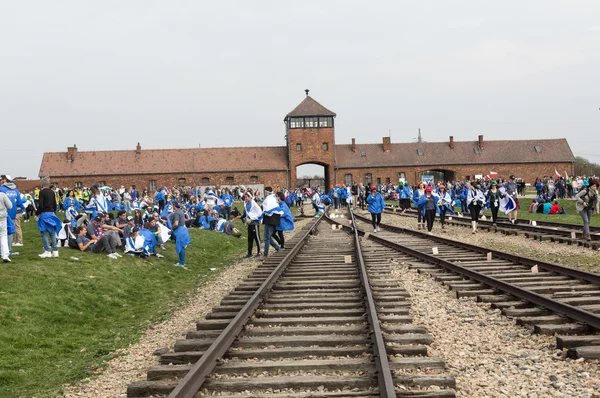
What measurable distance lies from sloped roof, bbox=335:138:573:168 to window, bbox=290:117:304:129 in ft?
21.3

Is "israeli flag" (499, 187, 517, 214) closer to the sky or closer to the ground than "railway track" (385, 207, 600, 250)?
closer to the sky

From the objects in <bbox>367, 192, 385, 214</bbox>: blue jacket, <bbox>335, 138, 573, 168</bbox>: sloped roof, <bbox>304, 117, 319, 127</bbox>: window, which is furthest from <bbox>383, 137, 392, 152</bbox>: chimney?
<bbox>367, 192, 385, 214</bbox>: blue jacket

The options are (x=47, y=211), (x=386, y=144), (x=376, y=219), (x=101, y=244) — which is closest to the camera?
(x=47, y=211)

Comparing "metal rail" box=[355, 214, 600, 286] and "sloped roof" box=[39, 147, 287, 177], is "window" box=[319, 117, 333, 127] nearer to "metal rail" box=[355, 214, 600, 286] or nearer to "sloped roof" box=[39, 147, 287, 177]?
"sloped roof" box=[39, 147, 287, 177]

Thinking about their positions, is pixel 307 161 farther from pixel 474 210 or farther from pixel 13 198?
pixel 13 198

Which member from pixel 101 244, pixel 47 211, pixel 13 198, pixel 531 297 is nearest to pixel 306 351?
pixel 531 297

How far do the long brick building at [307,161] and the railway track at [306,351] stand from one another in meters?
60.3

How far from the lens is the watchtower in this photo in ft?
225

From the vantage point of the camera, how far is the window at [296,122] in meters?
68.9

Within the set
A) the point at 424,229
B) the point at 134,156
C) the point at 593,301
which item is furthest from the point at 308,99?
the point at 593,301

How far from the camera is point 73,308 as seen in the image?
936 centimetres

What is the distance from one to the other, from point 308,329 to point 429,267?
5.76 m

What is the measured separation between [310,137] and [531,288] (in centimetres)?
6084

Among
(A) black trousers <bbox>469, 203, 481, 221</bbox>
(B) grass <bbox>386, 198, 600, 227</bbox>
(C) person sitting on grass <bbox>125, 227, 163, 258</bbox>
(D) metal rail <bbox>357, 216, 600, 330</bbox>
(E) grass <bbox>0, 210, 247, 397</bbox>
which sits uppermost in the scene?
(A) black trousers <bbox>469, 203, 481, 221</bbox>
